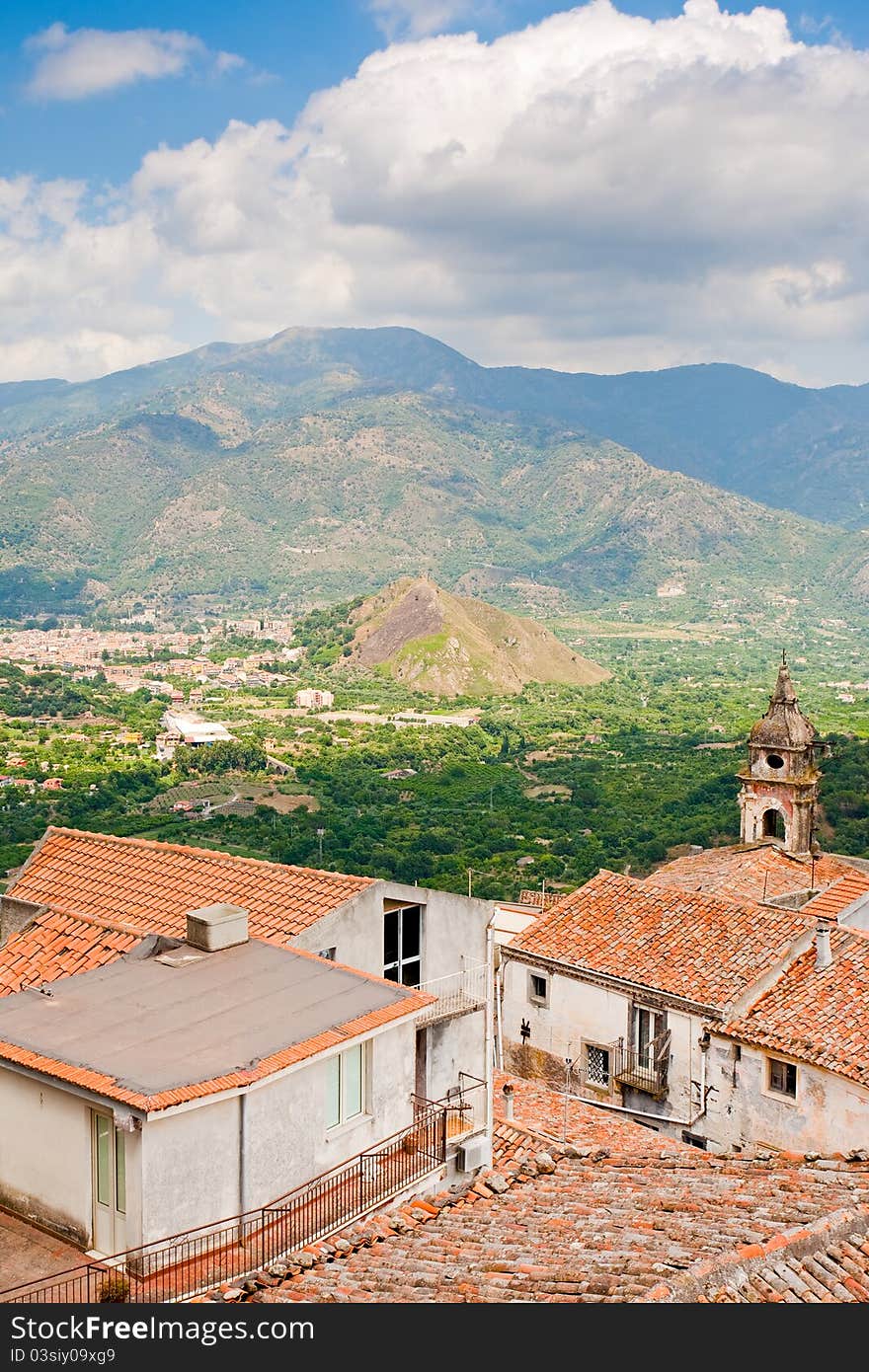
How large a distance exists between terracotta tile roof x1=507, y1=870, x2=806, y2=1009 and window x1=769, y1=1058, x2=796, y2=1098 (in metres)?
1.13

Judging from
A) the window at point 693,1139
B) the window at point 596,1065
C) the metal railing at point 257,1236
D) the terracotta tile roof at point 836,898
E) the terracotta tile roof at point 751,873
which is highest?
the metal railing at point 257,1236

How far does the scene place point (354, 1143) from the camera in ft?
35.0

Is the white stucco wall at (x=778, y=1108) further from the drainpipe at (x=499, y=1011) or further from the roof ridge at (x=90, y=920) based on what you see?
the roof ridge at (x=90, y=920)

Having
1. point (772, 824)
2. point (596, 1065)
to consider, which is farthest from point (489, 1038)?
point (772, 824)

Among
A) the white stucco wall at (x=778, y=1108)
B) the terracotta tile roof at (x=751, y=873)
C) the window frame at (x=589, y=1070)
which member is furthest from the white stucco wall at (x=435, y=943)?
the terracotta tile roof at (x=751, y=873)

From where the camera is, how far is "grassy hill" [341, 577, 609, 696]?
155875mm

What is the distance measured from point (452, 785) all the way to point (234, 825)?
786 inches

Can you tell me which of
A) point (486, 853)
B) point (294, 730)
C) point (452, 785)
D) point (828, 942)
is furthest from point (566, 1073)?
point (294, 730)

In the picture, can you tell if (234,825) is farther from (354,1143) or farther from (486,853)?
(354,1143)

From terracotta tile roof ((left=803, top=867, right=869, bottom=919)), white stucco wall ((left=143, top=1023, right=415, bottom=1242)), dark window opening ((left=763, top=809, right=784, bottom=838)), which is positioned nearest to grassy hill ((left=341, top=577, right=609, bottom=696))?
dark window opening ((left=763, top=809, right=784, bottom=838))

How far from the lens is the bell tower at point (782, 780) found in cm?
3027

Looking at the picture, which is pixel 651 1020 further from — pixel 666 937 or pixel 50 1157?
pixel 50 1157

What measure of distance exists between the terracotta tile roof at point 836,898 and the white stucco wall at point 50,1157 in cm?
1350

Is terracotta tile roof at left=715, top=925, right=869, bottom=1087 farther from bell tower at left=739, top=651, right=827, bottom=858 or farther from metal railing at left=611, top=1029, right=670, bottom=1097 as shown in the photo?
bell tower at left=739, top=651, right=827, bottom=858
